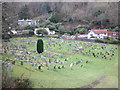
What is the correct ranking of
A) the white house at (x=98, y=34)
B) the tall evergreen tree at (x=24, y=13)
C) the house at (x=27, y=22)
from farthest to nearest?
1. the tall evergreen tree at (x=24, y=13)
2. the house at (x=27, y=22)
3. the white house at (x=98, y=34)

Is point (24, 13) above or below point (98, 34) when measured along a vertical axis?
above

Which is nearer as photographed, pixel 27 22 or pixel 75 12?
pixel 27 22

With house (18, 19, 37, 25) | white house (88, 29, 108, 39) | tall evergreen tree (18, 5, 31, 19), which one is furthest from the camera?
tall evergreen tree (18, 5, 31, 19)

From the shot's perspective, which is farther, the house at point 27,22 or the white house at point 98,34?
the house at point 27,22

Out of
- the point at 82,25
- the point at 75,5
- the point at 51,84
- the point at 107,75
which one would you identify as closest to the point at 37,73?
the point at 51,84

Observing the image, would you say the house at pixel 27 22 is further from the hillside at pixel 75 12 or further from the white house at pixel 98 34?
the white house at pixel 98 34

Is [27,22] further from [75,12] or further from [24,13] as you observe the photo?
[75,12]

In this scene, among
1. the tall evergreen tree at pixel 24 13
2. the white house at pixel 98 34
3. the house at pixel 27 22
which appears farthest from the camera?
the tall evergreen tree at pixel 24 13

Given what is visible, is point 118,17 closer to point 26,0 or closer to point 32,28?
point 32,28

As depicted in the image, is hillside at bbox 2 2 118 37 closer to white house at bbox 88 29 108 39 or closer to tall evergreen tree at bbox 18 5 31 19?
tall evergreen tree at bbox 18 5 31 19

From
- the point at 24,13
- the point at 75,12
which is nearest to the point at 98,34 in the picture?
the point at 75,12

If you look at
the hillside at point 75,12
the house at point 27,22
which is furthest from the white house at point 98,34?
the house at point 27,22

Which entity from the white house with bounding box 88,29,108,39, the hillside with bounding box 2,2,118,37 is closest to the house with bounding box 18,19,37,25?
the hillside with bounding box 2,2,118,37

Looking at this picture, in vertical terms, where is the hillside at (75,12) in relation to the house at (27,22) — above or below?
above
